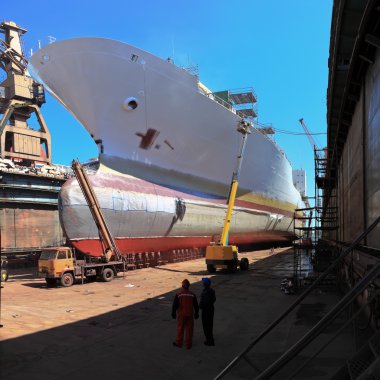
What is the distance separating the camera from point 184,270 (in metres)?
19.9

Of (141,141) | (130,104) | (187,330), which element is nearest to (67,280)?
(187,330)

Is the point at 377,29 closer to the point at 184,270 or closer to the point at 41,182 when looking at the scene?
the point at 184,270

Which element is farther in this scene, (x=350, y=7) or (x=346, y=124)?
(x=346, y=124)

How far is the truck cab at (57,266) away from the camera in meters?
14.9

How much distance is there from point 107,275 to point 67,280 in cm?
196

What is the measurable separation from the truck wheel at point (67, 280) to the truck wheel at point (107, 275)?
1.51 meters

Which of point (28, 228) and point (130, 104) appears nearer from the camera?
point (130, 104)

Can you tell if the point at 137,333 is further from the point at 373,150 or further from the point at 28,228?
the point at 28,228

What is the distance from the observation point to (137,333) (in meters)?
7.76

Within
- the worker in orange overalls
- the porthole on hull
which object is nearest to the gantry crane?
the porthole on hull

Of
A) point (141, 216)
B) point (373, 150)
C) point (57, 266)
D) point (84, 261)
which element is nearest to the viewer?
point (373, 150)

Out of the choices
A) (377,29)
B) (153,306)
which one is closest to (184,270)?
(153,306)

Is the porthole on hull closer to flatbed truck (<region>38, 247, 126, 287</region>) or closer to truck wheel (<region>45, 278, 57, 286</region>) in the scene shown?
flatbed truck (<region>38, 247, 126, 287</region>)

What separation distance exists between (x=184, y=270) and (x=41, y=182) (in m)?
15.8
